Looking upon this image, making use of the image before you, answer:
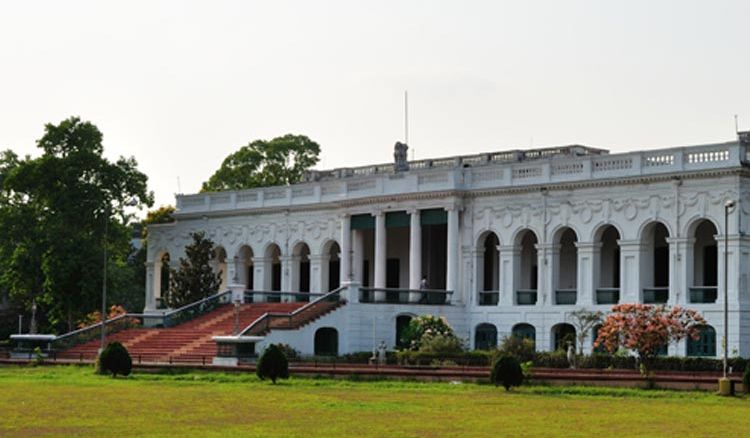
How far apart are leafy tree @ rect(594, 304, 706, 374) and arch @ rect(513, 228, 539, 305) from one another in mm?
13025

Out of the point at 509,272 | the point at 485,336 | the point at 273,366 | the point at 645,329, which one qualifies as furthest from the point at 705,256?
the point at 273,366

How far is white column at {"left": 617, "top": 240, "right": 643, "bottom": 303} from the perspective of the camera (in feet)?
195

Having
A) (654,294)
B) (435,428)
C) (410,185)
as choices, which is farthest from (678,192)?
(435,428)

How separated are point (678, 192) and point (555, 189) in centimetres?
645

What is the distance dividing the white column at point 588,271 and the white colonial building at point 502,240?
0.06 meters

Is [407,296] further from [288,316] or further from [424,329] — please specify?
[288,316]

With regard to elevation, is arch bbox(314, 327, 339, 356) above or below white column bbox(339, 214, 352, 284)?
below

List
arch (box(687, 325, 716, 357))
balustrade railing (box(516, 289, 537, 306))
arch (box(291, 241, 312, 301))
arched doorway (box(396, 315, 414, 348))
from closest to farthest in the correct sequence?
arch (box(687, 325, 716, 357)) → balustrade railing (box(516, 289, 537, 306)) → arched doorway (box(396, 315, 414, 348)) → arch (box(291, 241, 312, 301))

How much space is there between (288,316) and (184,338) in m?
4.67

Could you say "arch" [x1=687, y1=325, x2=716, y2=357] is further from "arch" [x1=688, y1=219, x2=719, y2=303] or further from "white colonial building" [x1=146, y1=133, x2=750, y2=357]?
"arch" [x1=688, y1=219, x2=719, y2=303]

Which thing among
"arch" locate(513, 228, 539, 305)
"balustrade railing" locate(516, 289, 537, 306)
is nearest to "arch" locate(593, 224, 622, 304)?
"arch" locate(513, 228, 539, 305)

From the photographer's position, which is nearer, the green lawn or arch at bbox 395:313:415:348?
the green lawn

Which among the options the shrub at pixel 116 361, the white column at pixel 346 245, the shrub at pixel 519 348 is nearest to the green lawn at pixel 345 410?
the shrub at pixel 116 361

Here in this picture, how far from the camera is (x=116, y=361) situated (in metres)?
47.8
